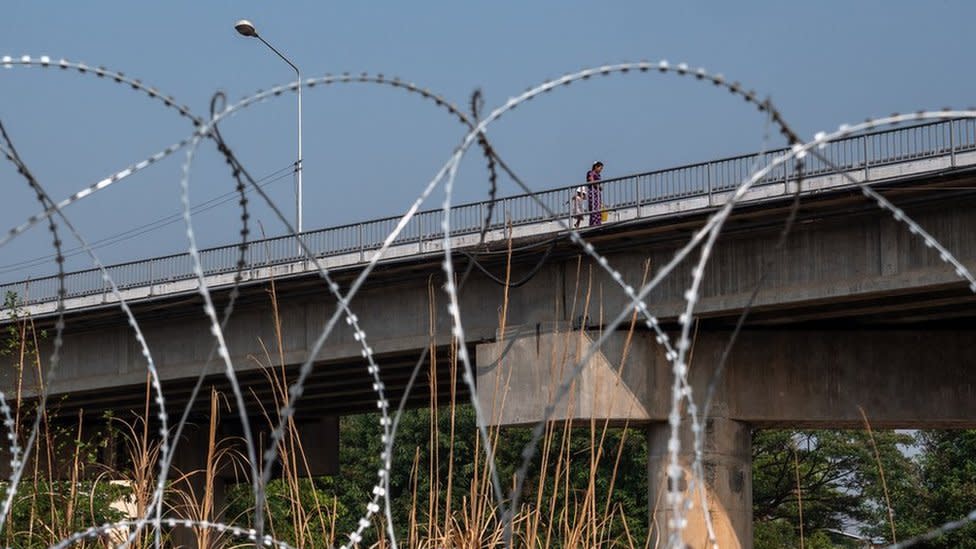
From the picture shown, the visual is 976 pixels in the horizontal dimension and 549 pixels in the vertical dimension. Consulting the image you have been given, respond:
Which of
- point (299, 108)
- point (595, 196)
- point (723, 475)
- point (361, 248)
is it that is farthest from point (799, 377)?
point (299, 108)

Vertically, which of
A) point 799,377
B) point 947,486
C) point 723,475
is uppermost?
point 947,486

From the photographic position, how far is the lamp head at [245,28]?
36.1 m

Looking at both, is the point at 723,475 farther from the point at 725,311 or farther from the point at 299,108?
the point at 299,108

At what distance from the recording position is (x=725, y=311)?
92.5 feet

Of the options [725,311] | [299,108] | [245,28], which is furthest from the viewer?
[299,108]

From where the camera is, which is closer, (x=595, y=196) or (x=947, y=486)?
(x=595, y=196)

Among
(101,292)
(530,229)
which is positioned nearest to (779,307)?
(530,229)

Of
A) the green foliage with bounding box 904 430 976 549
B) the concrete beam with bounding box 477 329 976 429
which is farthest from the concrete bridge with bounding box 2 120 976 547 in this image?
the green foliage with bounding box 904 430 976 549

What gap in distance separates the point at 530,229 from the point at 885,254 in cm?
817

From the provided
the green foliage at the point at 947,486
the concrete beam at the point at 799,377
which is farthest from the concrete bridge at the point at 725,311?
the green foliage at the point at 947,486

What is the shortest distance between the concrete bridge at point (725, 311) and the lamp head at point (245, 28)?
5.24 metres

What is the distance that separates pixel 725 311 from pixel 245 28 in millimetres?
13795

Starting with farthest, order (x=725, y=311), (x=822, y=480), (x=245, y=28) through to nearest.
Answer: (x=822, y=480), (x=245, y=28), (x=725, y=311)

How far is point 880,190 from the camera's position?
2494 centimetres
